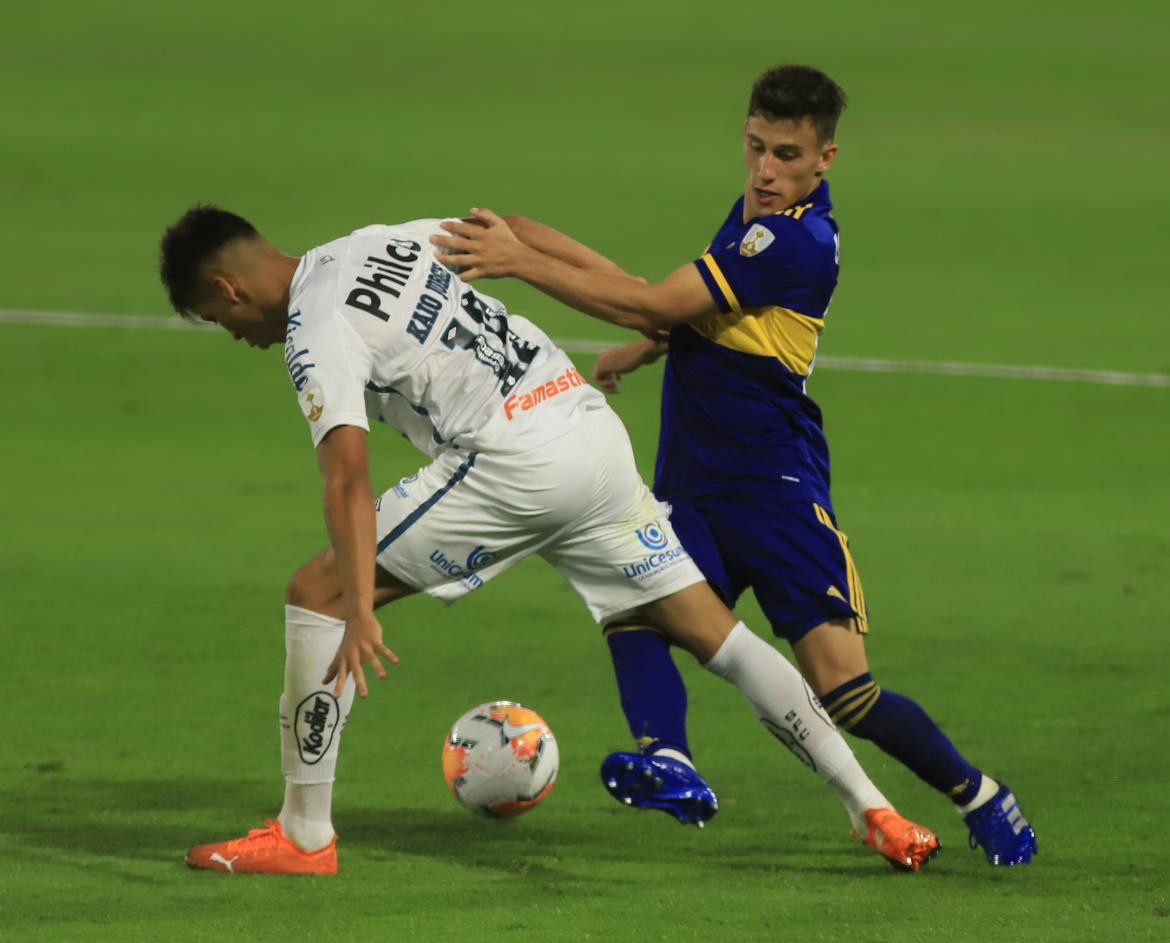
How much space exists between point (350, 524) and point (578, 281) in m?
0.96

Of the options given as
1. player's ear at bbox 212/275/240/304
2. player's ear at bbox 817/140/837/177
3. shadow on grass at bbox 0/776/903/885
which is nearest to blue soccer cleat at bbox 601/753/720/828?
shadow on grass at bbox 0/776/903/885

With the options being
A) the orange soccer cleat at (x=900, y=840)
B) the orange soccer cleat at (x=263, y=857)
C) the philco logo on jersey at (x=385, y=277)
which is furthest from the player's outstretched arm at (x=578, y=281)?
the orange soccer cleat at (x=263, y=857)

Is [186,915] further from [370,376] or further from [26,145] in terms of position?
[26,145]

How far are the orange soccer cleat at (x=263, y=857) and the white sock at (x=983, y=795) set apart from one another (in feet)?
5.28

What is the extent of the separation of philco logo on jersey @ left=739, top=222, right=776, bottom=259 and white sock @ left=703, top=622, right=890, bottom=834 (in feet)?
3.13

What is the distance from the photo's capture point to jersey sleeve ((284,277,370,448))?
5082mm

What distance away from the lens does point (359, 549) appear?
199 inches

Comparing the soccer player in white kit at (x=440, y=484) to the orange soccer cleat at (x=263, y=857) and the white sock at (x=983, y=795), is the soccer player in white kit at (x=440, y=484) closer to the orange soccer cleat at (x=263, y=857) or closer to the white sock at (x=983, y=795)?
the orange soccer cleat at (x=263, y=857)

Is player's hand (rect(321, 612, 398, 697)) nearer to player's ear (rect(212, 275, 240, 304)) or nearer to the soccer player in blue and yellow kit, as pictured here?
the soccer player in blue and yellow kit

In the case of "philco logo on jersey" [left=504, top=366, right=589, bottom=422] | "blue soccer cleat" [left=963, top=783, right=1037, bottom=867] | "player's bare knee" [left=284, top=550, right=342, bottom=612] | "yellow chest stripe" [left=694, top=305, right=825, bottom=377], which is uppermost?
"yellow chest stripe" [left=694, top=305, right=825, bottom=377]

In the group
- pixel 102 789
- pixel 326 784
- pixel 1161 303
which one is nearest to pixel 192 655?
pixel 102 789

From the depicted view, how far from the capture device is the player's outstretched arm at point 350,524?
16.5ft

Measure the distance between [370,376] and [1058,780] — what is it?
2.47 m

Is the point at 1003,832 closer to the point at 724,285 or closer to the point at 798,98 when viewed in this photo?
the point at 724,285
